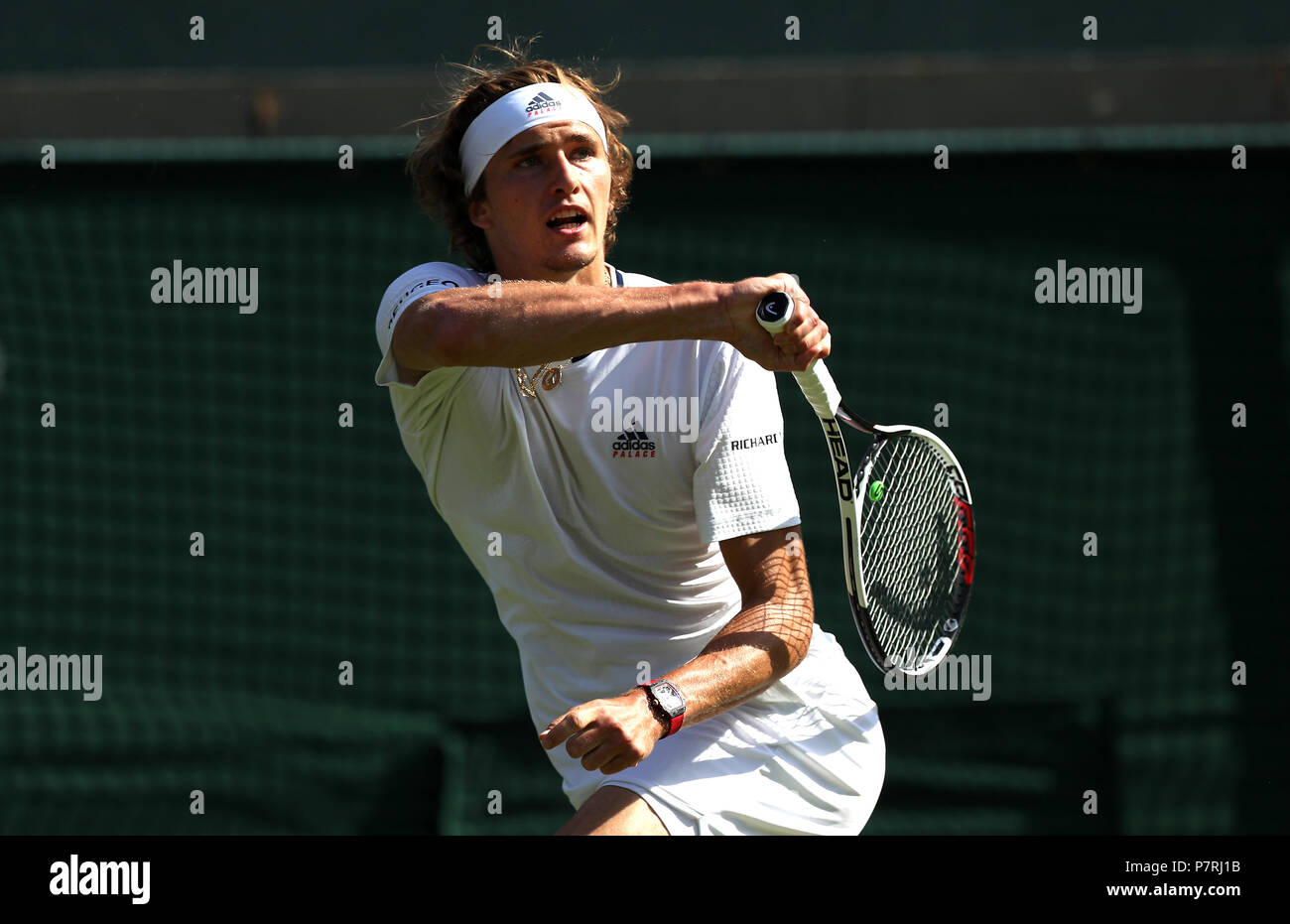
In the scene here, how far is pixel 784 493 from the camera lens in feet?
9.24

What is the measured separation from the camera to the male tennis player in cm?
267

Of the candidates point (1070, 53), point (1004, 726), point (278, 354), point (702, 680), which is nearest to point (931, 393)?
point (1004, 726)

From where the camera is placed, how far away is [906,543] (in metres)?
3.21

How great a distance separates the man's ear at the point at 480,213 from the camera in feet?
9.84

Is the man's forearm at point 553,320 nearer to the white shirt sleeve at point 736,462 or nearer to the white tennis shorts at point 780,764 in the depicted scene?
the white shirt sleeve at point 736,462

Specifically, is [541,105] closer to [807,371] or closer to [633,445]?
[633,445]

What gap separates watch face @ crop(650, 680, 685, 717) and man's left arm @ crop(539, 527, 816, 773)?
2cm

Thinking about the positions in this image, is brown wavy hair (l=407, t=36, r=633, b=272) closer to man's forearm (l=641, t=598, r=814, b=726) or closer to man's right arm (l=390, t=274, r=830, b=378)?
man's right arm (l=390, t=274, r=830, b=378)

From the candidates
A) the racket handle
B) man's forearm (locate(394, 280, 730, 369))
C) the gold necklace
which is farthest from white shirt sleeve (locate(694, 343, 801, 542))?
man's forearm (locate(394, 280, 730, 369))

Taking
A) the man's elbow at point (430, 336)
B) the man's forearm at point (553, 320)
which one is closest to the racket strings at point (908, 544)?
the man's forearm at point (553, 320)

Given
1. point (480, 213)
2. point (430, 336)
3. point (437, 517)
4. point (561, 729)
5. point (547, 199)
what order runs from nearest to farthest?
point (561, 729)
point (430, 336)
point (547, 199)
point (480, 213)
point (437, 517)

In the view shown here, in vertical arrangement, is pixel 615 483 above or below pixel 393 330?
A: below

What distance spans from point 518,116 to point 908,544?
1154 mm

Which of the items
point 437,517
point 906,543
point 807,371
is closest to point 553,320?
point 807,371
